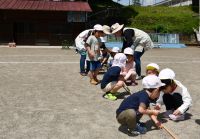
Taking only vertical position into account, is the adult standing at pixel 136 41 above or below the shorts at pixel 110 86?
above

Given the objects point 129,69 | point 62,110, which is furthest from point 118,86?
point 129,69

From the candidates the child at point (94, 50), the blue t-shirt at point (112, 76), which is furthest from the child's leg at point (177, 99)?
the child at point (94, 50)

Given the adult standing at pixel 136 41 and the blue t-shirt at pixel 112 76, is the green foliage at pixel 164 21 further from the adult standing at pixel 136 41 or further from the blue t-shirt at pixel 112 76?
the blue t-shirt at pixel 112 76

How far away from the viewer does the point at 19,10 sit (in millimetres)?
27734

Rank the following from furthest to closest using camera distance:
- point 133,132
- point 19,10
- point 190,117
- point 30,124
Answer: point 19,10, point 190,117, point 30,124, point 133,132

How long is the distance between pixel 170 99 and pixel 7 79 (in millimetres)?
5453

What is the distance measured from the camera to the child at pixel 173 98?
22.0 ft

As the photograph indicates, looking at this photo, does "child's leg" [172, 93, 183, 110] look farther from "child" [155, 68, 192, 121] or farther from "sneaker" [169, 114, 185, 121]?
"sneaker" [169, 114, 185, 121]

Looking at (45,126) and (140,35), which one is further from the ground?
(140,35)

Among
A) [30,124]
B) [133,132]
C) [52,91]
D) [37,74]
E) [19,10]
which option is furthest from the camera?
[19,10]

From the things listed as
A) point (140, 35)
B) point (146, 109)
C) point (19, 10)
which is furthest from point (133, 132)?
point (19, 10)

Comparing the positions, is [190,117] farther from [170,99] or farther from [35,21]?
[35,21]

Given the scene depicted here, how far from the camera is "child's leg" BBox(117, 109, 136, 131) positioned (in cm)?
609

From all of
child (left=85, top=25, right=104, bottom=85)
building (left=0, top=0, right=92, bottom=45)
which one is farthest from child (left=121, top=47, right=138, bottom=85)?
building (left=0, top=0, right=92, bottom=45)
